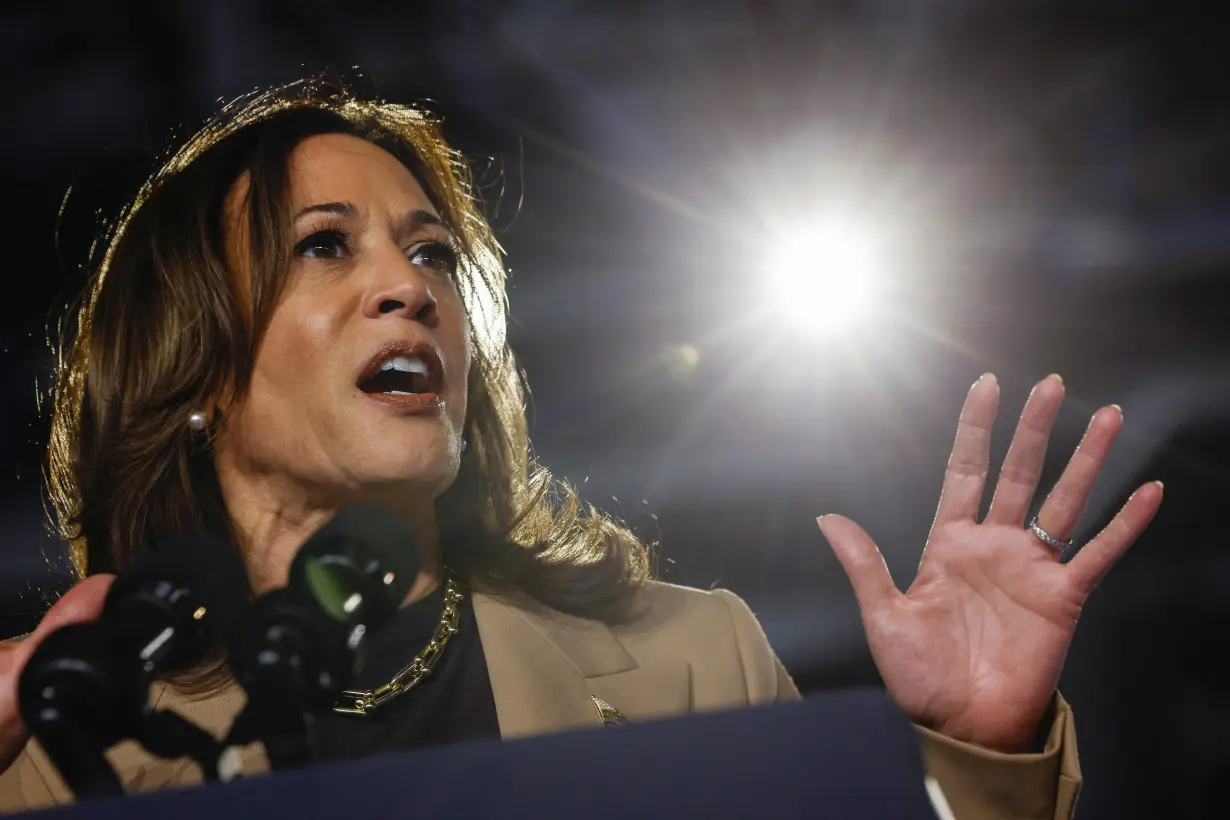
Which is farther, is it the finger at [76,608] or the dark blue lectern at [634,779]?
the finger at [76,608]

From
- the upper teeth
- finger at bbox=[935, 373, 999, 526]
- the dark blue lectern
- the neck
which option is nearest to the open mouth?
the upper teeth

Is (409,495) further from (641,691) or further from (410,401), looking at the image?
(641,691)

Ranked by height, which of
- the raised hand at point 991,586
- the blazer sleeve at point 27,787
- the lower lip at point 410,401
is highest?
the lower lip at point 410,401

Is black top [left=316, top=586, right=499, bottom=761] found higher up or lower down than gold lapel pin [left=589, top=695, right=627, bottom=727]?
higher up

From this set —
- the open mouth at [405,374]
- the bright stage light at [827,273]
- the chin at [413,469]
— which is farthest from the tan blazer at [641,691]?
the bright stage light at [827,273]

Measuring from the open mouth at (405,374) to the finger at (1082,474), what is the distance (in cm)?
88

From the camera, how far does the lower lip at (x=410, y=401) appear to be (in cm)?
153

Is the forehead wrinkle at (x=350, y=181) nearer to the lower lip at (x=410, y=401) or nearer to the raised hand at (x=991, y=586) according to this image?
the lower lip at (x=410, y=401)

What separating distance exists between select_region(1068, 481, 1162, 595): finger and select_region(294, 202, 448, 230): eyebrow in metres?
1.07

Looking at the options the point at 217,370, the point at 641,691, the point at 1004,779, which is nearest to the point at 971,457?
the point at 1004,779

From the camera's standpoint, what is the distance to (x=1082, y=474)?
1.37 m

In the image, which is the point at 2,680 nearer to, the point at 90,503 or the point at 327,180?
the point at 90,503

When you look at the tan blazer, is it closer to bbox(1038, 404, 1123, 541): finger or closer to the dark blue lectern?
bbox(1038, 404, 1123, 541): finger

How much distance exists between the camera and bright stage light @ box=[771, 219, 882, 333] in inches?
87.7
